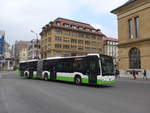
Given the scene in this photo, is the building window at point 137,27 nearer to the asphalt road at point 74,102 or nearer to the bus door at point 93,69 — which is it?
the bus door at point 93,69

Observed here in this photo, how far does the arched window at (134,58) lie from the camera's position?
116 ft

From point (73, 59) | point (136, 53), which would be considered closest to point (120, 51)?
point (136, 53)

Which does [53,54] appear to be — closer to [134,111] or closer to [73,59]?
[73,59]

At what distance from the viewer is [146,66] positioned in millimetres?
33375

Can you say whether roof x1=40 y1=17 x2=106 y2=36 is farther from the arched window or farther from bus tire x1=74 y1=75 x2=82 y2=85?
bus tire x1=74 y1=75 x2=82 y2=85

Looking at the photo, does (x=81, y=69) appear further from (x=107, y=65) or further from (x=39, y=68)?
(x=39, y=68)

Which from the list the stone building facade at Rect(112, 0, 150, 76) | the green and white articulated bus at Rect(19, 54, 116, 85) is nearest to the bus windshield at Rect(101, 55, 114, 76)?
the green and white articulated bus at Rect(19, 54, 116, 85)

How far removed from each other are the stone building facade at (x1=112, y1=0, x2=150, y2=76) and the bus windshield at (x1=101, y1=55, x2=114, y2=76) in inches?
757

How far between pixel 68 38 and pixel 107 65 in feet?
214

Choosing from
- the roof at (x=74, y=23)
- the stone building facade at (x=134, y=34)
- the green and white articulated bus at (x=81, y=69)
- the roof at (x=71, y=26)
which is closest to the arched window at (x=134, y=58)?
the stone building facade at (x=134, y=34)

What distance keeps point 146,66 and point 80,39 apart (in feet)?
179

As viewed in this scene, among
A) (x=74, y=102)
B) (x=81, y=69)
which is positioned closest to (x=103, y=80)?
(x=81, y=69)

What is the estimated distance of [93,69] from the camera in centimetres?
1650

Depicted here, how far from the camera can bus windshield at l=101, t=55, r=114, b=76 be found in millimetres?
16094
